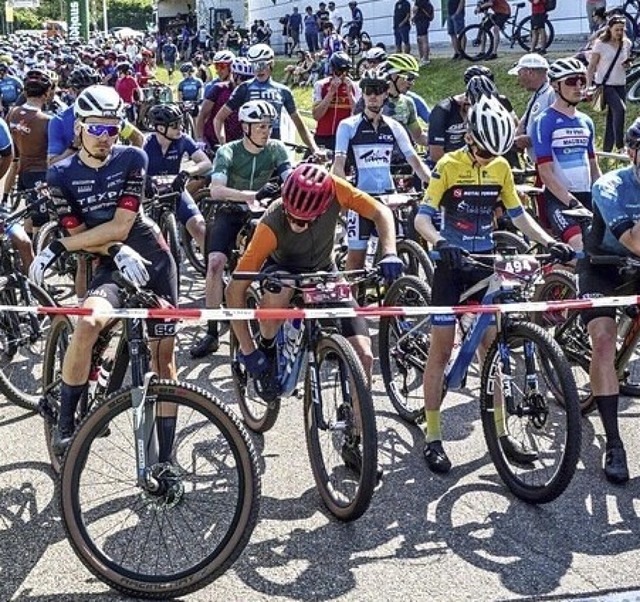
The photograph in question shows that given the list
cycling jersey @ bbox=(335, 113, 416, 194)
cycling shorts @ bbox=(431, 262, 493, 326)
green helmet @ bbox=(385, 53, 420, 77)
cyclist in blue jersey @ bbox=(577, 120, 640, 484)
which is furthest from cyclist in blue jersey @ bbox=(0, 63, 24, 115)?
cyclist in blue jersey @ bbox=(577, 120, 640, 484)

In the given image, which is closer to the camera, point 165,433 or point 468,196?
point 165,433

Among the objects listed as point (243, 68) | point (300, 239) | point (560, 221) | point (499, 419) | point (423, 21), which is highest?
point (423, 21)

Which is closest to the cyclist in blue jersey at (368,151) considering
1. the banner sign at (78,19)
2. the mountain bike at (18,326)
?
the mountain bike at (18,326)

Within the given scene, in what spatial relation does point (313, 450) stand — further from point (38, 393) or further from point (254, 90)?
point (254, 90)

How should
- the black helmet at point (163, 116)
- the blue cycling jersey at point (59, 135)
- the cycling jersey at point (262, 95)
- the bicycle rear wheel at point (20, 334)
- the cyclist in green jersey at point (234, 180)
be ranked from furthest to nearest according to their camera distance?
the cycling jersey at point (262, 95) → the black helmet at point (163, 116) → the blue cycling jersey at point (59, 135) → the cyclist in green jersey at point (234, 180) → the bicycle rear wheel at point (20, 334)

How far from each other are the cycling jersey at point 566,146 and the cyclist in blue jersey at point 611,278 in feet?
6.33

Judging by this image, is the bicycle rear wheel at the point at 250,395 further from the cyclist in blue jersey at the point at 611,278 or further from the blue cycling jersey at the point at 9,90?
the blue cycling jersey at the point at 9,90

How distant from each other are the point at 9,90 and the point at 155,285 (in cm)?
1151

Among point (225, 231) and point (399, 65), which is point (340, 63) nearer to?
point (399, 65)

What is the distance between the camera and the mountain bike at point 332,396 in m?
4.55

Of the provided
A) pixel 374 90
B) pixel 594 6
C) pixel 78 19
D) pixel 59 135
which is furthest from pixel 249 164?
pixel 78 19

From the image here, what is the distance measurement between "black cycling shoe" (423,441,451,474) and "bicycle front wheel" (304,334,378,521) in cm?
63

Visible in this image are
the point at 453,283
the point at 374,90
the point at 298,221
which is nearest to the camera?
the point at 298,221

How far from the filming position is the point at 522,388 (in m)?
5.21
